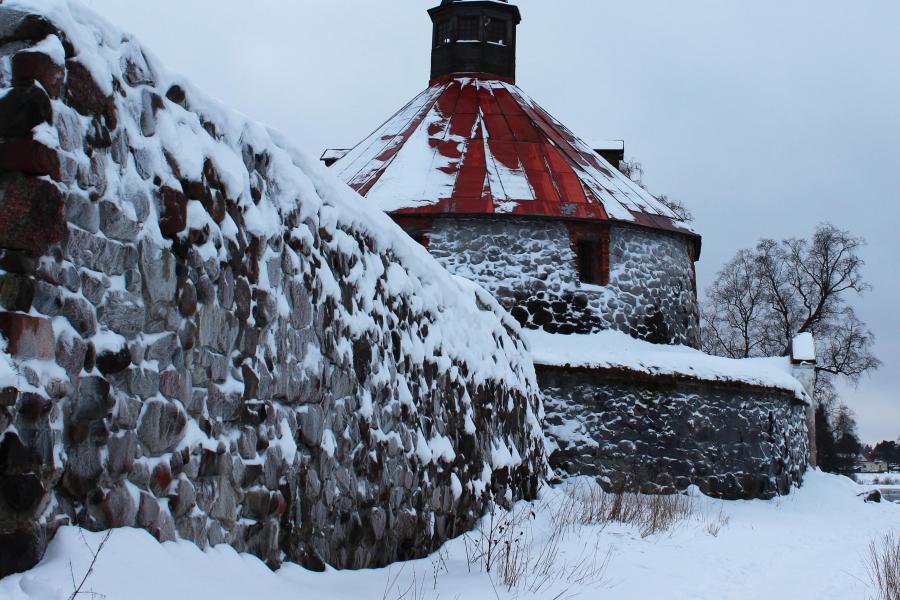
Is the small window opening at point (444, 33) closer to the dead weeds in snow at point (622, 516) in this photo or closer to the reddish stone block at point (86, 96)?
the dead weeds in snow at point (622, 516)

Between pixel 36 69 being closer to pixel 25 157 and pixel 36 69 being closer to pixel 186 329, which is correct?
pixel 25 157

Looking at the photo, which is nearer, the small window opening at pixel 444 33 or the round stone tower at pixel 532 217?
the round stone tower at pixel 532 217

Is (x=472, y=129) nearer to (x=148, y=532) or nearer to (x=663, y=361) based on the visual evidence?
(x=663, y=361)

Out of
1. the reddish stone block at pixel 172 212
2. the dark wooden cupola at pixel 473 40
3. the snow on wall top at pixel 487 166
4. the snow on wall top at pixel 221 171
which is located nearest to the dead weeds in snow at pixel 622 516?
the snow on wall top at pixel 221 171

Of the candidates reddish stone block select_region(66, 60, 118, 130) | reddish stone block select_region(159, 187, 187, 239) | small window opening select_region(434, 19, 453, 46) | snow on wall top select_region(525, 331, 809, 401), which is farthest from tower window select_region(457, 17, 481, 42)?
reddish stone block select_region(66, 60, 118, 130)

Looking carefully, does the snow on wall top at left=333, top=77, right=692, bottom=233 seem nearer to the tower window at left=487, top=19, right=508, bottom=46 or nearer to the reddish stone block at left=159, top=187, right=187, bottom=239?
the tower window at left=487, top=19, right=508, bottom=46

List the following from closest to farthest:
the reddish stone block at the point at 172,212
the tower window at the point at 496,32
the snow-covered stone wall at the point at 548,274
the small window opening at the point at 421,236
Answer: the reddish stone block at the point at 172,212, the snow-covered stone wall at the point at 548,274, the small window opening at the point at 421,236, the tower window at the point at 496,32

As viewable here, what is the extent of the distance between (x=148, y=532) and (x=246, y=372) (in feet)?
3.52

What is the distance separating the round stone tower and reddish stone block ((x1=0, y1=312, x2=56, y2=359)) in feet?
43.3

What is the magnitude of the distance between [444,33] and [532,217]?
22.5 feet

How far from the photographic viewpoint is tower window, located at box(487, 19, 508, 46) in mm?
21859

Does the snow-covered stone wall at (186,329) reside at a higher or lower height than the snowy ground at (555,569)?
higher

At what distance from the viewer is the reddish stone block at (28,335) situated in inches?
131

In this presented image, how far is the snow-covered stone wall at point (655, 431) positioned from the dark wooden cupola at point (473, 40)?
28.3ft
